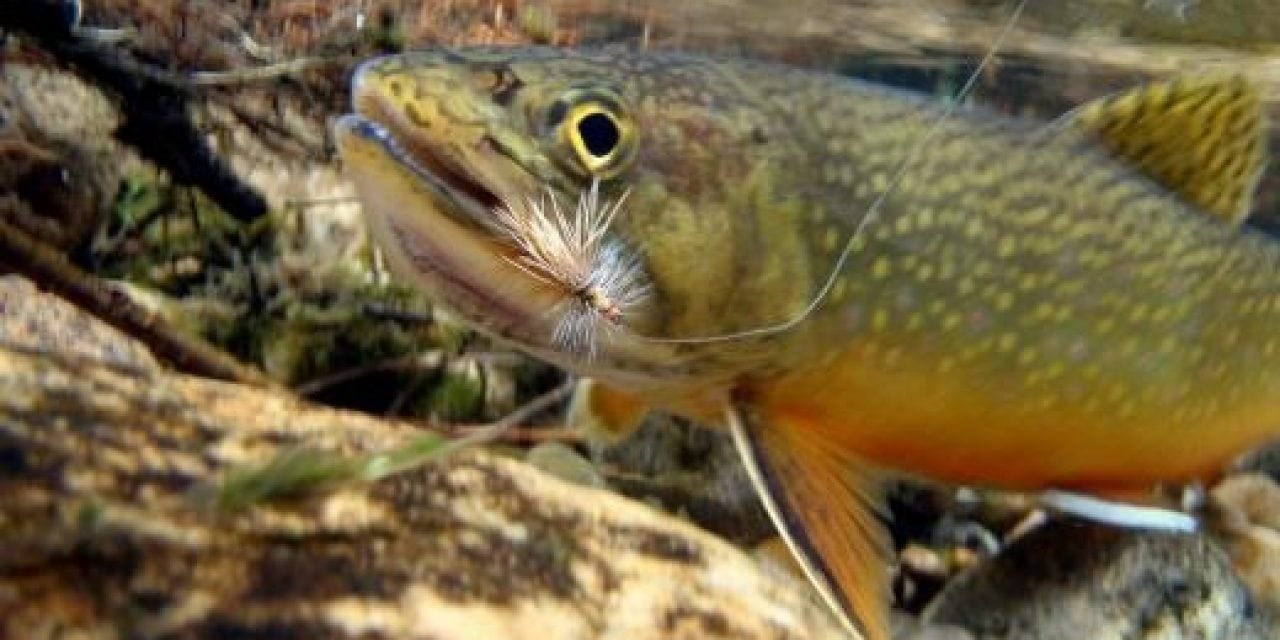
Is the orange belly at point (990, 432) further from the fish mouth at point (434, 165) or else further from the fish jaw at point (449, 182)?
the fish mouth at point (434, 165)

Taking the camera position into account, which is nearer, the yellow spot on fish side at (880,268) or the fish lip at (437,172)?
the fish lip at (437,172)

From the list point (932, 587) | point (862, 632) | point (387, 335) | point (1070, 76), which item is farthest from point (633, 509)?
point (1070, 76)

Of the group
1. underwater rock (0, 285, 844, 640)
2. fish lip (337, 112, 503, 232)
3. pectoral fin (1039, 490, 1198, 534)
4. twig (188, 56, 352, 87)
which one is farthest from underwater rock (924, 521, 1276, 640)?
twig (188, 56, 352, 87)

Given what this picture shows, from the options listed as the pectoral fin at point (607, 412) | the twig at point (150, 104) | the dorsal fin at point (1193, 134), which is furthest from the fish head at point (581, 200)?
the twig at point (150, 104)

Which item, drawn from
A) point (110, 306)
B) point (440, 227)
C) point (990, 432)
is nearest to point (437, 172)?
point (440, 227)

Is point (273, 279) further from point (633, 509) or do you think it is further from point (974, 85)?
point (974, 85)

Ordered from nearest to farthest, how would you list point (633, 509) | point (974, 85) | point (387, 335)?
1. point (633, 509)
2. point (387, 335)
3. point (974, 85)

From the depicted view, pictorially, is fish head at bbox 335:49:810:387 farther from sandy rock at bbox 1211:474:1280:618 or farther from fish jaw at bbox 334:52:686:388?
sandy rock at bbox 1211:474:1280:618
